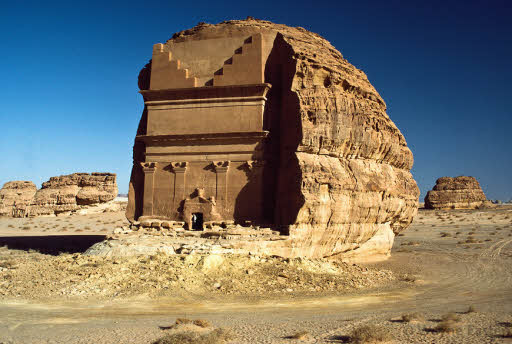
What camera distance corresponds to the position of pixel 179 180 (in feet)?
50.8

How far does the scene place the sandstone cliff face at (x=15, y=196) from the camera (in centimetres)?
3862

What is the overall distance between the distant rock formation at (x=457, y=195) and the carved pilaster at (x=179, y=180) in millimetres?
45021

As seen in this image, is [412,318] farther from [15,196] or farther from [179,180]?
[15,196]

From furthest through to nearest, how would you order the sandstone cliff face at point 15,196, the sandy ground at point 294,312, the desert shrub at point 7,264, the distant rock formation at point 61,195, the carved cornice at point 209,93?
the sandstone cliff face at point 15,196, the distant rock formation at point 61,195, the carved cornice at point 209,93, the desert shrub at point 7,264, the sandy ground at point 294,312

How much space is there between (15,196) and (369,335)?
41870 mm

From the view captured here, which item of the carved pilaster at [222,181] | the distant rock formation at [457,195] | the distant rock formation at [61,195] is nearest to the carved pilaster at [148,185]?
the carved pilaster at [222,181]

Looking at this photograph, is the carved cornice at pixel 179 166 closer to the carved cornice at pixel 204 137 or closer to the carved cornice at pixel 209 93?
the carved cornice at pixel 204 137

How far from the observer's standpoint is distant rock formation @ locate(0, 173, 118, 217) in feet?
125

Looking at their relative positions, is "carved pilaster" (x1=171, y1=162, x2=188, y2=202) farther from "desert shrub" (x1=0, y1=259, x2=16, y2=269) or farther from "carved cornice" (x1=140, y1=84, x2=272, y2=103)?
"desert shrub" (x1=0, y1=259, x2=16, y2=269)

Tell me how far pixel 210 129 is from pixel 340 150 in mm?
5154

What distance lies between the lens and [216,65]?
16.1m

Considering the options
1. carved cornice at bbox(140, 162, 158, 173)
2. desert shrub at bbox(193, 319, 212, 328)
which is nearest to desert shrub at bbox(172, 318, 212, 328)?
desert shrub at bbox(193, 319, 212, 328)

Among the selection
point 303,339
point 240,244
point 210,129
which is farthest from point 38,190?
point 303,339

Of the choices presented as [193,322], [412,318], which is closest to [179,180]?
[193,322]
